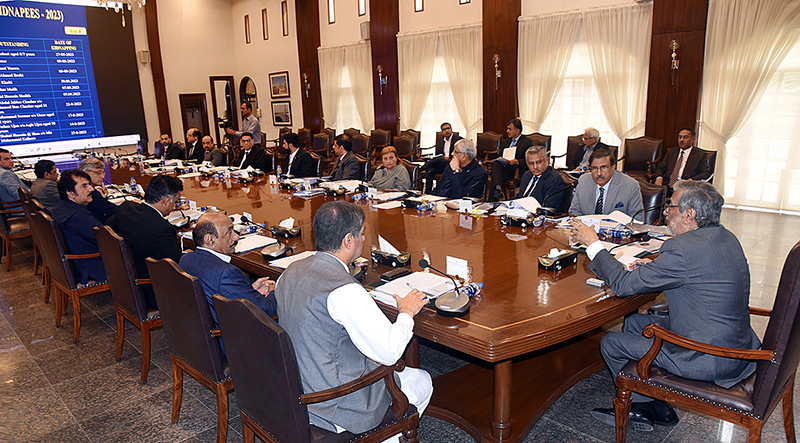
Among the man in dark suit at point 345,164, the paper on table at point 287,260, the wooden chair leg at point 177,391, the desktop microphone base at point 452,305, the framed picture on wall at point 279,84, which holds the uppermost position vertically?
the framed picture on wall at point 279,84

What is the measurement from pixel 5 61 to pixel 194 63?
398cm

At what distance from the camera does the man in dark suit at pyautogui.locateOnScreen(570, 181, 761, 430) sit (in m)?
1.82

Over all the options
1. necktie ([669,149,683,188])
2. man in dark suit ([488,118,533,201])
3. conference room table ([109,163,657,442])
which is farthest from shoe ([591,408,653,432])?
necktie ([669,149,683,188])

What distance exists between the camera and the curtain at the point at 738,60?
5.77 m

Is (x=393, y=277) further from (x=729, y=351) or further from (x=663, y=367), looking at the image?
(x=729, y=351)

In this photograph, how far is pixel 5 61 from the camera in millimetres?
10016

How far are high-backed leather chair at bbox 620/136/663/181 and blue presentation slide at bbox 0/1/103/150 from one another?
36.3ft

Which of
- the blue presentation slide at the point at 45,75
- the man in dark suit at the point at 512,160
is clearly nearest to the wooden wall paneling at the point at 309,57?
the blue presentation slide at the point at 45,75

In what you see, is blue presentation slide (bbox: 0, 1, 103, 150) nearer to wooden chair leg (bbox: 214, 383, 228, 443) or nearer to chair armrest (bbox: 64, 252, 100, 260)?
chair armrest (bbox: 64, 252, 100, 260)

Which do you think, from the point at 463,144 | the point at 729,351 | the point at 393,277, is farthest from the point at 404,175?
the point at 729,351

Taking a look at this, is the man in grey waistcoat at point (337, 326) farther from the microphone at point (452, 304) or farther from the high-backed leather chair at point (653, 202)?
the high-backed leather chair at point (653, 202)

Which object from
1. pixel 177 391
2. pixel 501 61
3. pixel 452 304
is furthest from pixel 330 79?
pixel 452 304

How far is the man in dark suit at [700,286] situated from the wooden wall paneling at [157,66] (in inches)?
497

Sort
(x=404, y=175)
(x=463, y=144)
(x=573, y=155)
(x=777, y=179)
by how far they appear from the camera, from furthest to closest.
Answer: (x=573, y=155) < (x=777, y=179) < (x=404, y=175) < (x=463, y=144)
